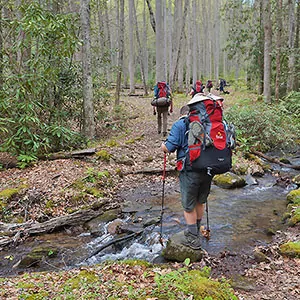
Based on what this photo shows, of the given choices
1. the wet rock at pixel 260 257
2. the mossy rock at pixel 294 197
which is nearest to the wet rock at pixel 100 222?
the wet rock at pixel 260 257

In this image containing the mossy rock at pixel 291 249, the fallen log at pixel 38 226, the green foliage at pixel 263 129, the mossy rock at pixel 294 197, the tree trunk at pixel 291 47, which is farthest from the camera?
the tree trunk at pixel 291 47

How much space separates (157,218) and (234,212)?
65.7 inches

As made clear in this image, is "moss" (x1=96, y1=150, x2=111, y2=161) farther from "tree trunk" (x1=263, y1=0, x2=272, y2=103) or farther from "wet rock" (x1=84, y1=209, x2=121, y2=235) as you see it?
"tree trunk" (x1=263, y1=0, x2=272, y2=103)

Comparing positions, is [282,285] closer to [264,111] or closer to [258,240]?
[258,240]

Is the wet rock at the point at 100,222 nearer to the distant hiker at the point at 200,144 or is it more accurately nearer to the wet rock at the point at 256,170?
the distant hiker at the point at 200,144

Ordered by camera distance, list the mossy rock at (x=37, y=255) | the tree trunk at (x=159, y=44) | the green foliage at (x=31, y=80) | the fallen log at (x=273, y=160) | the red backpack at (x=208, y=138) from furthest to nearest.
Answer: the tree trunk at (x=159, y=44), the fallen log at (x=273, y=160), the green foliage at (x=31, y=80), the mossy rock at (x=37, y=255), the red backpack at (x=208, y=138)

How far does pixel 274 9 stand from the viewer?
16344 mm

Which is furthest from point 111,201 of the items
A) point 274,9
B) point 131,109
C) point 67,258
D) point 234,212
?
point 274,9

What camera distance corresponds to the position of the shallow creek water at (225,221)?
4922mm

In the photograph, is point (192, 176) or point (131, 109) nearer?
point (192, 176)

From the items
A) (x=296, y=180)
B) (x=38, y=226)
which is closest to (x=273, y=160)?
(x=296, y=180)

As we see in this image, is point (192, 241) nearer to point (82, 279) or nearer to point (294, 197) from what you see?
point (82, 279)

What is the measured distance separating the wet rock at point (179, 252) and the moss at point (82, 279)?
1213 millimetres

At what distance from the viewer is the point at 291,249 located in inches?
172
